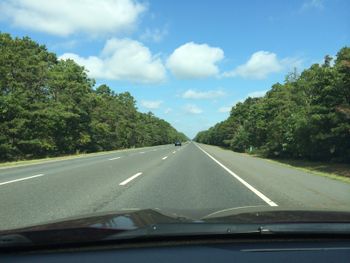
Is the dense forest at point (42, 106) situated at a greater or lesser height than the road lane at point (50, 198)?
greater

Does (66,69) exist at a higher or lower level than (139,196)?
higher

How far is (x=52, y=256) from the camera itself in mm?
3451

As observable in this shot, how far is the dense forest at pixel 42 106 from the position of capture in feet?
144

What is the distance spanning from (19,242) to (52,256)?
1.02ft

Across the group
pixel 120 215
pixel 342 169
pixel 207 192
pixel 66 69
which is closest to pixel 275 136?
pixel 342 169

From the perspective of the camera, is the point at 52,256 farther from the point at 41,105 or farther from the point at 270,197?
the point at 41,105

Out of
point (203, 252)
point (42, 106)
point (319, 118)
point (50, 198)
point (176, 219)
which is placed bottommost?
point (50, 198)

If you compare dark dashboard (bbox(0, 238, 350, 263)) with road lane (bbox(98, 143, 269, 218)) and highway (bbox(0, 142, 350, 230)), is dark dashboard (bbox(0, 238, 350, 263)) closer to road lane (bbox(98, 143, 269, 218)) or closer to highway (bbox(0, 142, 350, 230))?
highway (bbox(0, 142, 350, 230))

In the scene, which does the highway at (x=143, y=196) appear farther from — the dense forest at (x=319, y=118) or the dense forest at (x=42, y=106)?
the dense forest at (x=42, y=106)

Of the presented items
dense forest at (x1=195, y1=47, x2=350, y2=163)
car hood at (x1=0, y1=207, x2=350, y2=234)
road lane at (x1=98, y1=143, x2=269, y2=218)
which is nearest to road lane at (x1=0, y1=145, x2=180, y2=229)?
road lane at (x1=98, y1=143, x2=269, y2=218)

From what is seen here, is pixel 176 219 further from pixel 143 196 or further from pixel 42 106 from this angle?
pixel 42 106

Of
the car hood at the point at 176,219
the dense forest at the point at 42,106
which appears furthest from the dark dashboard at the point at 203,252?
the dense forest at the point at 42,106

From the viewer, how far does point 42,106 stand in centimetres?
4953

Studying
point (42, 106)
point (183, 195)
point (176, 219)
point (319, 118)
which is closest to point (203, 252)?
point (176, 219)
